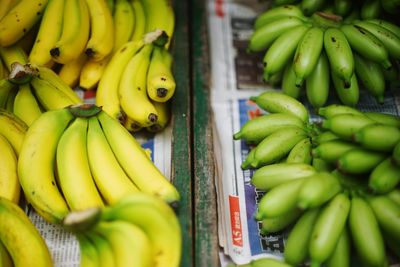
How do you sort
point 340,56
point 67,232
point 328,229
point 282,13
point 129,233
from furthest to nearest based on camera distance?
point 282,13 → point 340,56 → point 67,232 → point 328,229 → point 129,233

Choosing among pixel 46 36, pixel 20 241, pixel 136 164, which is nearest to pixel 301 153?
pixel 136 164

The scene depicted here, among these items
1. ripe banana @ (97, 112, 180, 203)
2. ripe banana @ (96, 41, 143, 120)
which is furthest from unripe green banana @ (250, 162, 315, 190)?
ripe banana @ (96, 41, 143, 120)

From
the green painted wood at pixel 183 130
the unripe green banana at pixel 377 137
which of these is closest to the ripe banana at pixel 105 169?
the green painted wood at pixel 183 130

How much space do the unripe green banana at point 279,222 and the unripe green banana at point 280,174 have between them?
0.24ft

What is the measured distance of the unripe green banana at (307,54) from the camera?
1329 mm

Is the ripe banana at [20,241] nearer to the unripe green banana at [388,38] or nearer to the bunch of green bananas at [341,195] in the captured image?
the bunch of green bananas at [341,195]

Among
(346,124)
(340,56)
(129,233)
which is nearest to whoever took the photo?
→ (129,233)

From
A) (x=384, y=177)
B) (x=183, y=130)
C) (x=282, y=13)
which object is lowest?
(x=183, y=130)

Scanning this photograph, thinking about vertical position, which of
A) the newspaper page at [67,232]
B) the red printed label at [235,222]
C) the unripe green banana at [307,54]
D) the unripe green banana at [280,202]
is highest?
the unripe green banana at [307,54]

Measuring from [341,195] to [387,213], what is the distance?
0.10 metres

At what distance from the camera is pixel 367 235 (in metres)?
1.00

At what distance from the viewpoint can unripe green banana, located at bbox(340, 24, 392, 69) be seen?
133 cm

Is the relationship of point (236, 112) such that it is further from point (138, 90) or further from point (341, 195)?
point (341, 195)

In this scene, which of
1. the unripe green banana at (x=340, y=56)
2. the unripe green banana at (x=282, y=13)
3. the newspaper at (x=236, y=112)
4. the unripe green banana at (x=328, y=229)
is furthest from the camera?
the unripe green banana at (x=282, y=13)
